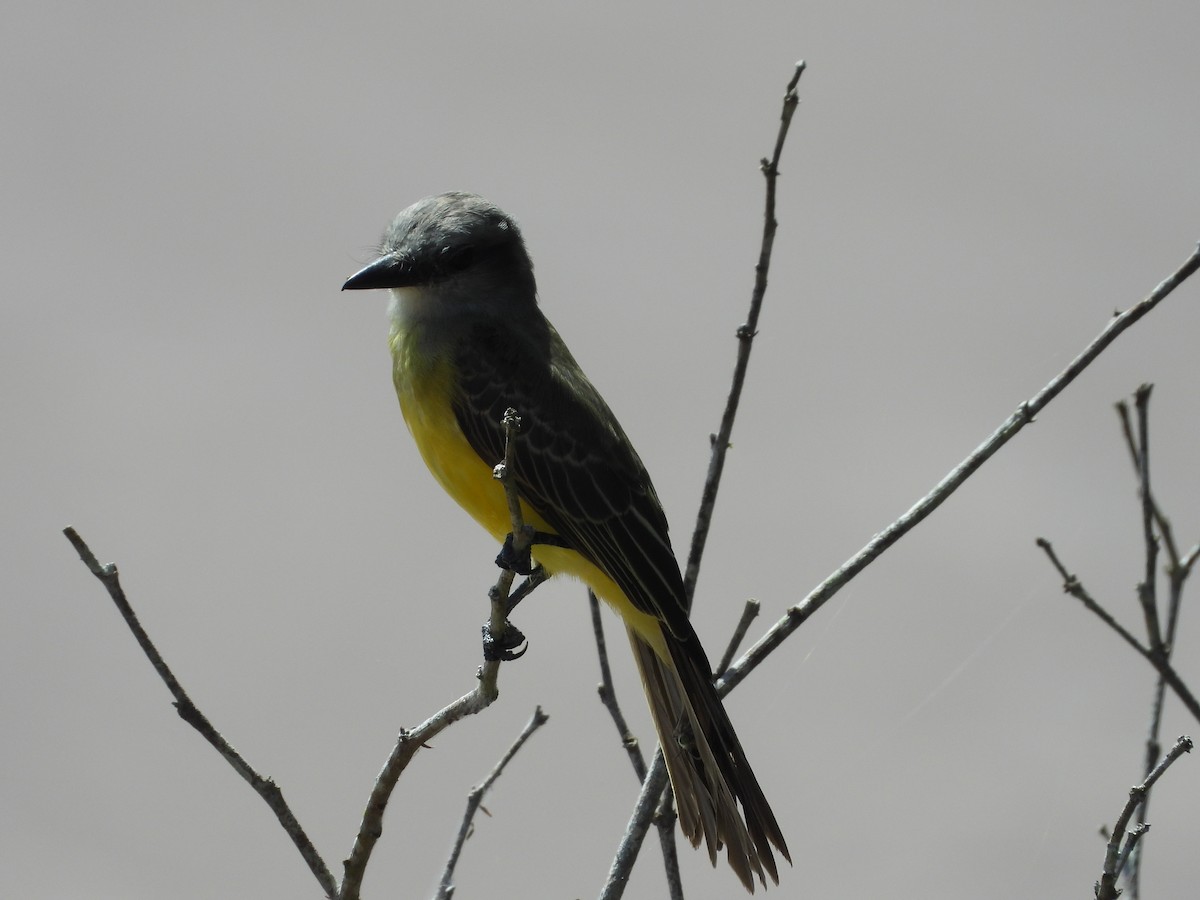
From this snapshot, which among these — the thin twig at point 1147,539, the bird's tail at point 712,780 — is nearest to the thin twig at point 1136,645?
the thin twig at point 1147,539

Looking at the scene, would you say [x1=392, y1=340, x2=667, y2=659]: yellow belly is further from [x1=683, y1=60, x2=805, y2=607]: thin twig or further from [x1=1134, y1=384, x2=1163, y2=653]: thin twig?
[x1=1134, y1=384, x2=1163, y2=653]: thin twig

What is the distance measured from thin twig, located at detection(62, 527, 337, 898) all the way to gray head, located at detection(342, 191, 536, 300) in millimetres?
1175

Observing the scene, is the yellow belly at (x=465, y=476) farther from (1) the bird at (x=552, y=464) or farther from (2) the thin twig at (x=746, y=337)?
(2) the thin twig at (x=746, y=337)

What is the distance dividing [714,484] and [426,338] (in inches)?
35.5

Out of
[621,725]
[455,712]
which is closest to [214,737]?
[455,712]

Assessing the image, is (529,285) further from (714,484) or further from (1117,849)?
(1117,849)

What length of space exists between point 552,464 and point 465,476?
189 millimetres

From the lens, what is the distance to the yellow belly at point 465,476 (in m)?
2.76

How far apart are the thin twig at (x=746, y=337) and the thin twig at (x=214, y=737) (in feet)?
2.89

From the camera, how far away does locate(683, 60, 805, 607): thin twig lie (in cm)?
236

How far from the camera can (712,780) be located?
2734mm

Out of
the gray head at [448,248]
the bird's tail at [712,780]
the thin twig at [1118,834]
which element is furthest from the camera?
the gray head at [448,248]

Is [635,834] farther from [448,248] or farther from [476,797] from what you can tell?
[448,248]

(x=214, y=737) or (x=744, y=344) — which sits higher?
(x=744, y=344)
